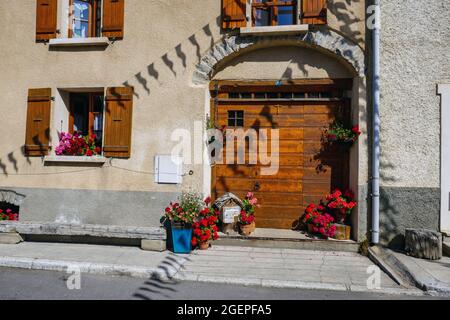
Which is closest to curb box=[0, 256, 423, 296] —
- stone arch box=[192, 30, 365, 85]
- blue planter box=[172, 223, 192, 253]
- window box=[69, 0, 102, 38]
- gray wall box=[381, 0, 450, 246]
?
blue planter box=[172, 223, 192, 253]

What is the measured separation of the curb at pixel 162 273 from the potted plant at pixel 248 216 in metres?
1.37

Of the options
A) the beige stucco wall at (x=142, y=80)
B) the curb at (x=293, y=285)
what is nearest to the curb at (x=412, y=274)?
the curb at (x=293, y=285)

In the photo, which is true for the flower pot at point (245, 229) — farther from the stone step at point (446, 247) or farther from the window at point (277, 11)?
the window at point (277, 11)

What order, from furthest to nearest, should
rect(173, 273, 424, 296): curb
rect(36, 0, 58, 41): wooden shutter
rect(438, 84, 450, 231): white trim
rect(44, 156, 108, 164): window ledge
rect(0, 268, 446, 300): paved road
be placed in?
rect(36, 0, 58, 41): wooden shutter → rect(44, 156, 108, 164): window ledge → rect(438, 84, 450, 231): white trim → rect(173, 273, 424, 296): curb → rect(0, 268, 446, 300): paved road

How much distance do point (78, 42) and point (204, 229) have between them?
15.1ft

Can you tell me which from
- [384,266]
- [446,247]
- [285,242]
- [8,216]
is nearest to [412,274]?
[384,266]

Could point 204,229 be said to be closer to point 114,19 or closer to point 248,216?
point 248,216

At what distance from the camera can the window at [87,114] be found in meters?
7.43

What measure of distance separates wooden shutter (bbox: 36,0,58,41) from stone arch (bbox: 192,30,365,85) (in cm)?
325

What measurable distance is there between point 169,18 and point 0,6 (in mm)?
3852

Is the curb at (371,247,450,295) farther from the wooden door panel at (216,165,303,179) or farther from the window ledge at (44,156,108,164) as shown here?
the window ledge at (44,156,108,164)

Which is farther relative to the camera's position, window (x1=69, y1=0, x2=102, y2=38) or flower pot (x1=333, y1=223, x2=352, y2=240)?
window (x1=69, y1=0, x2=102, y2=38)

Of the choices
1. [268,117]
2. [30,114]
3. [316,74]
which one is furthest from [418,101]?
[30,114]

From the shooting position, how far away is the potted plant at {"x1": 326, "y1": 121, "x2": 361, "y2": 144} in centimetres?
623
